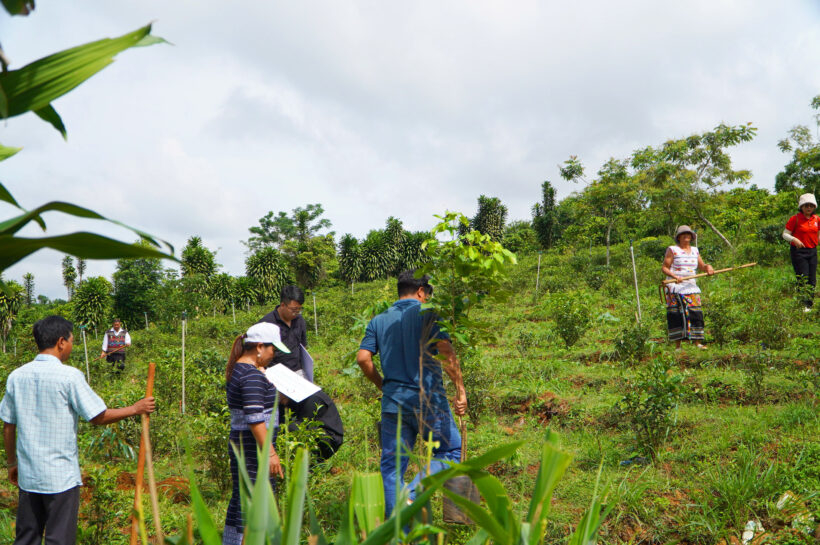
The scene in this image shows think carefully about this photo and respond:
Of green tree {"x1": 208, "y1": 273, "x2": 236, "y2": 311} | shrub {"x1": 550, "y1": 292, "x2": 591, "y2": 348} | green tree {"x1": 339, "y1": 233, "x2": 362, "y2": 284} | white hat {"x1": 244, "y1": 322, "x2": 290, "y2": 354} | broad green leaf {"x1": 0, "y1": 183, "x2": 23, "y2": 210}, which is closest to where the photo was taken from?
broad green leaf {"x1": 0, "y1": 183, "x2": 23, "y2": 210}

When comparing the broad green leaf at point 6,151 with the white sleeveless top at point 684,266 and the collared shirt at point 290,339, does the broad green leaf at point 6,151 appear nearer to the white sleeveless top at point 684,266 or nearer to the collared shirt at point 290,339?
the collared shirt at point 290,339

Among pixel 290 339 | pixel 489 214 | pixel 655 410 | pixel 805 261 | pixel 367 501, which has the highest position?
pixel 489 214

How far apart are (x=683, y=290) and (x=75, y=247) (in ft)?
20.5

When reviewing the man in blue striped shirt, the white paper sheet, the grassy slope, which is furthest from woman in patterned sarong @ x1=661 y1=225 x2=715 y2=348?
the man in blue striped shirt

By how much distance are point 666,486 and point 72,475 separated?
10.9 feet

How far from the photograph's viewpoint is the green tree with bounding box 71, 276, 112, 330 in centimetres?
2942

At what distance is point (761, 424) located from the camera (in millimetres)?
3793

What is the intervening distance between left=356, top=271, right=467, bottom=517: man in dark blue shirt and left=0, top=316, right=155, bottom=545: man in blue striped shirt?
1.28 metres

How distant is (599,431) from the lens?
4387 mm

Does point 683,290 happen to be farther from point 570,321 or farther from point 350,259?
point 350,259

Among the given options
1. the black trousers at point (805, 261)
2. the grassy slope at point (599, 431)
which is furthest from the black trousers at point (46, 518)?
the black trousers at point (805, 261)

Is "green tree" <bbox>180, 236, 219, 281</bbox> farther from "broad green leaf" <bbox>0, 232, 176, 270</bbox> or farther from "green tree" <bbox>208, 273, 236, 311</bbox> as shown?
"broad green leaf" <bbox>0, 232, 176, 270</bbox>

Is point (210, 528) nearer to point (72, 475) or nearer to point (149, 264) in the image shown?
point (72, 475)

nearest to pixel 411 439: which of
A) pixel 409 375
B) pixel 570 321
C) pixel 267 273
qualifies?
pixel 409 375
